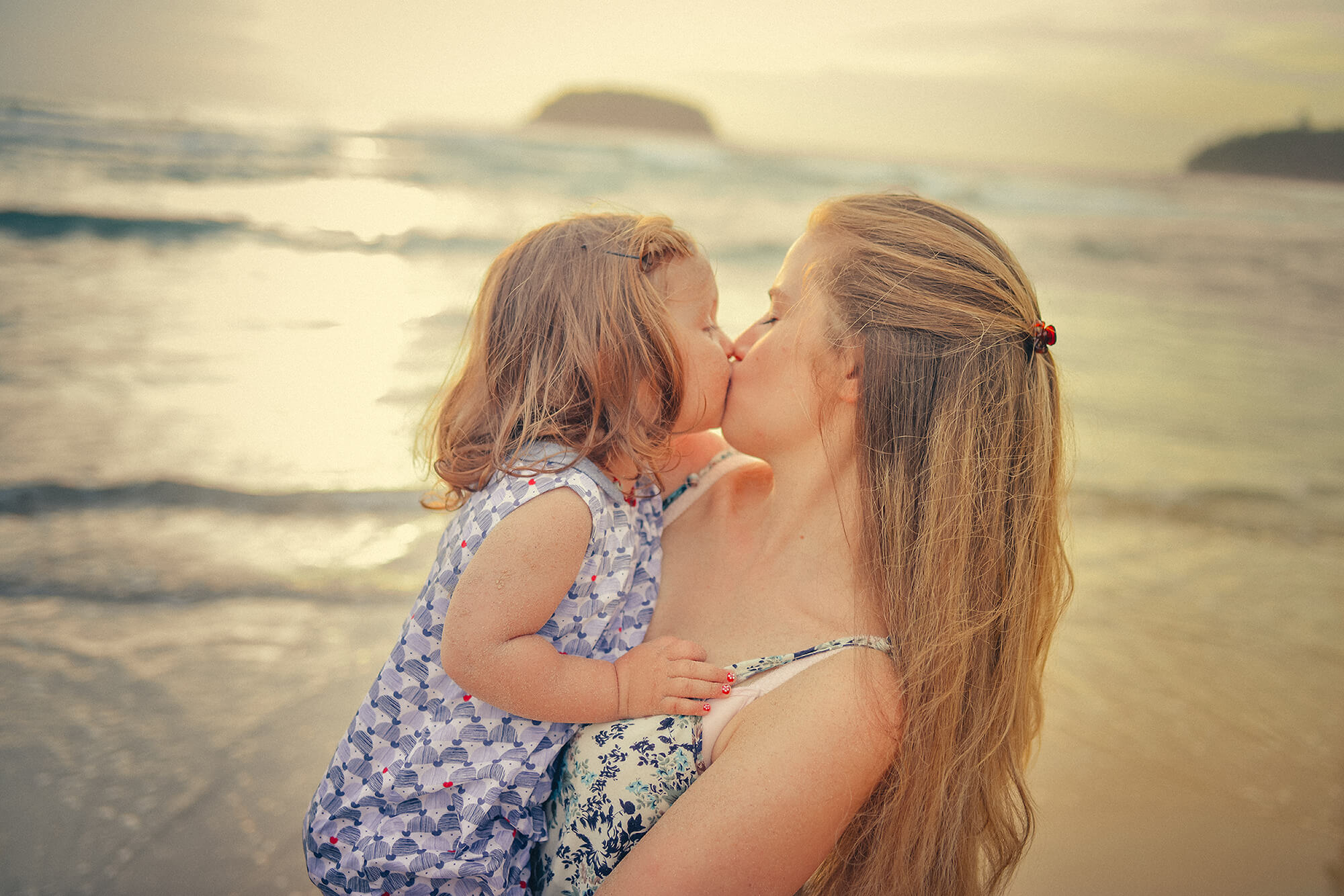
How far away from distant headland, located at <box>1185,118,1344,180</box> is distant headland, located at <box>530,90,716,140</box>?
12.2 m

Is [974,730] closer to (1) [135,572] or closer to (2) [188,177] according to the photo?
(1) [135,572]

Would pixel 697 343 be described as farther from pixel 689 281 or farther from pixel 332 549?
pixel 332 549

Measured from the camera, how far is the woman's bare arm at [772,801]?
140 centimetres

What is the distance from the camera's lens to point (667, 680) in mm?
1637

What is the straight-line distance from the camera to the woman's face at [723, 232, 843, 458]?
1.79 meters

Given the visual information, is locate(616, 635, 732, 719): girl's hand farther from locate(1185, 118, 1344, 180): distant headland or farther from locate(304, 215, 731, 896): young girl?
locate(1185, 118, 1344, 180): distant headland

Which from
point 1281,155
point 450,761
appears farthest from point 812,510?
point 1281,155

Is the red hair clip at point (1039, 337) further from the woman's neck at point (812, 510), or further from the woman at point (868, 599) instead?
the woman's neck at point (812, 510)

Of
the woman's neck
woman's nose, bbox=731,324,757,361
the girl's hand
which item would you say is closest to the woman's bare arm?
the girl's hand

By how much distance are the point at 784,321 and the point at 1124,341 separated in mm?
8618

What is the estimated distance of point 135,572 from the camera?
3.91 meters

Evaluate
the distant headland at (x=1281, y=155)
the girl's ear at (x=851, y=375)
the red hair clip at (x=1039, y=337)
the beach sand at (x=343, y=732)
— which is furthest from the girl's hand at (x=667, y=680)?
the distant headland at (x=1281, y=155)

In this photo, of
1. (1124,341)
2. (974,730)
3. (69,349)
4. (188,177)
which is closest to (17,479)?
(69,349)

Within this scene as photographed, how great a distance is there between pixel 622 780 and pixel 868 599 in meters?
0.61
